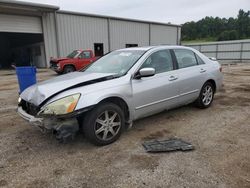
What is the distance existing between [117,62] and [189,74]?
5.36 ft

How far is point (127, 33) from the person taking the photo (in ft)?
78.2

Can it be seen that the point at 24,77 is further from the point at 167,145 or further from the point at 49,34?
the point at 49,34

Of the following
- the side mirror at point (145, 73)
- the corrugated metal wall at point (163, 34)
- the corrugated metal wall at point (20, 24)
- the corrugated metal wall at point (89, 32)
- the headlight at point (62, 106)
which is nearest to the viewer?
the headlight at point (62, 106)

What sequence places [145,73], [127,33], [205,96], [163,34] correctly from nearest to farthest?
[145,73], [205,96], [127,33], [163,34]

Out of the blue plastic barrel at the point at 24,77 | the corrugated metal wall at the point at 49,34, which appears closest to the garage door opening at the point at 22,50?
the corrugated metal wall at the point at 49,34

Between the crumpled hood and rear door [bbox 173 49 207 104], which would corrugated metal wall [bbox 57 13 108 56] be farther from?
the crumpled hood

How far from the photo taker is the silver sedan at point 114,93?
306 cm

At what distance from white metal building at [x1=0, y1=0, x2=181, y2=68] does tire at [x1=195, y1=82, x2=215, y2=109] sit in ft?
51.5

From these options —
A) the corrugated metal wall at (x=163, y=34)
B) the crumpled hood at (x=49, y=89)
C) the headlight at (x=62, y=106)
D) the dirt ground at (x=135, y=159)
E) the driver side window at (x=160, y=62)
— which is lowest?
the dirt ground at (x=135, y=159)

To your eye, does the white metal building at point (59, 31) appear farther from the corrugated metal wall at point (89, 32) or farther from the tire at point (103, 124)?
the tire at point (103, 124)

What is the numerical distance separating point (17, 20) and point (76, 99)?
1739 cm

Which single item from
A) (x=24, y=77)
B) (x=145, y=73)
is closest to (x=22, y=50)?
(x=24, y=77)

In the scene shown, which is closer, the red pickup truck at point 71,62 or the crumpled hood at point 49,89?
the crumpled hood at point 49,89

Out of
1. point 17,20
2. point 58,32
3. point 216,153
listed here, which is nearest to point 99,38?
point 58,32
